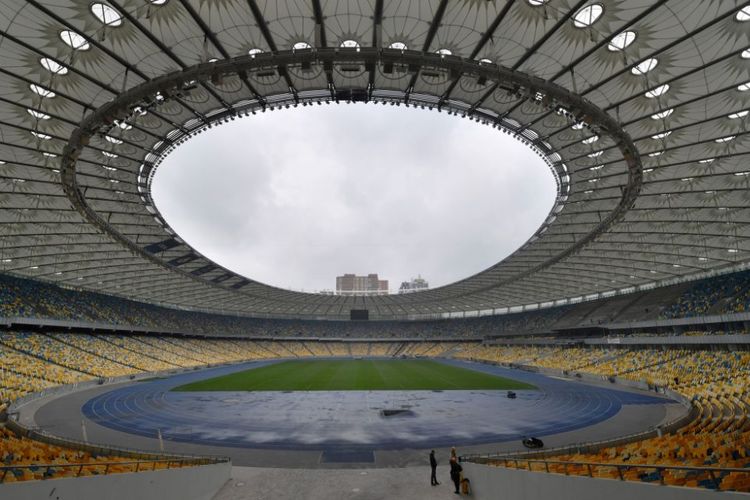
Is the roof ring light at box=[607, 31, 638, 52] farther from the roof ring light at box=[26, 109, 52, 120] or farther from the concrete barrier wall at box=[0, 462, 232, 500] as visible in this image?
the roof ring light at box=[26, 109, 52, 120]

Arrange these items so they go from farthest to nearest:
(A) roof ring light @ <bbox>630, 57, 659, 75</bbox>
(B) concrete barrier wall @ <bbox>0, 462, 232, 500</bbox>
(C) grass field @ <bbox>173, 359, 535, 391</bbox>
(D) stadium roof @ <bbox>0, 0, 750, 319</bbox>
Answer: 1. (C) grass field @ <bbox>173, 359, 535, 391</bbox>
2. (A) roof ring light @ <bbox>630, 57, 659, 75</bbox>
3. (D) stadium roof @ <bbox>0, 0, 750, 319</bbox>
4. (B) concrete barrier wall @ <bbox>0, 462, 232, 500</bbox>

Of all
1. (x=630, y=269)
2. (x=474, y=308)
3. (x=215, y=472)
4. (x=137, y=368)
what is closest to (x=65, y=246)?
(x=137, y=368)

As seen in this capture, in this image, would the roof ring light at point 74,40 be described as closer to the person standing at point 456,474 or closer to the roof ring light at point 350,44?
the roof ring light at point 350,44

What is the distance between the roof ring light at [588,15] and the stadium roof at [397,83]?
6cm

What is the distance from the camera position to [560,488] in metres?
10.1

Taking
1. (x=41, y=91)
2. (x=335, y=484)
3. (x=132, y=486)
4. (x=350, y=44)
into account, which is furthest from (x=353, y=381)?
(x=350, y=44)

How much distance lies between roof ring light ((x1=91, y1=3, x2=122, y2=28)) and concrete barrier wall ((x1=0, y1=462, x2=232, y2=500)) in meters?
13.9

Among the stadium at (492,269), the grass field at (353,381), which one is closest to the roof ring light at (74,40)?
the stadium at (492,269)

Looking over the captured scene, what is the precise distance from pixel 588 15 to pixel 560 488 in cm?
1475

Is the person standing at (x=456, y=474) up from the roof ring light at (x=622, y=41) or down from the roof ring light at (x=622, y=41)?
down

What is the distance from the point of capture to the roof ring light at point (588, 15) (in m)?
13.6

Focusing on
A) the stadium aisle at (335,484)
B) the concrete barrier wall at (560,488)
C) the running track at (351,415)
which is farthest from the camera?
the running track at (351,415)

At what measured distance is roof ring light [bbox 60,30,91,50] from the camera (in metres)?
14.4

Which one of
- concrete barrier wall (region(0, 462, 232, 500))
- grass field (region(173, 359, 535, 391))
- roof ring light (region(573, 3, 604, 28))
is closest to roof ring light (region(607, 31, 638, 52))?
roof ring light (region(573, 3, 604, 28))
